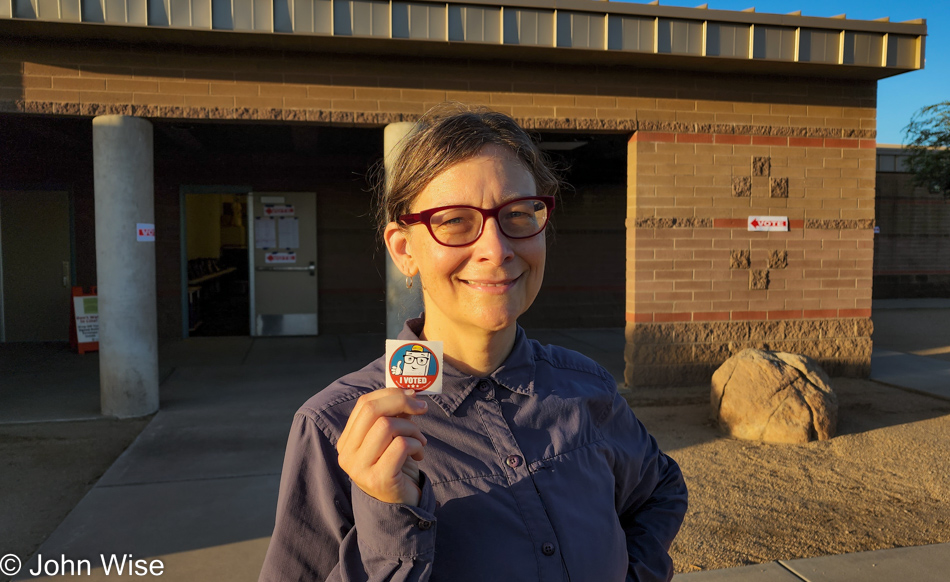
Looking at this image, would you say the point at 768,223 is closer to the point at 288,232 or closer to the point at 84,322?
the point at 288,232

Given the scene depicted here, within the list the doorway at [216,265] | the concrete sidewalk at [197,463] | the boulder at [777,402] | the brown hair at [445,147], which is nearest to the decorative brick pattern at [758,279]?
the boulder at [777,402]

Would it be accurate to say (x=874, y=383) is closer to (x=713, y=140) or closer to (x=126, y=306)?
(x=713, y=140)

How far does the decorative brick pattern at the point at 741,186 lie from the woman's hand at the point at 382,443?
725 centimetres

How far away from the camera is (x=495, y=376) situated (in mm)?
1461

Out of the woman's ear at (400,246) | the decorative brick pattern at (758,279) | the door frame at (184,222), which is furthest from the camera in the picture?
the door frame at (184,222)

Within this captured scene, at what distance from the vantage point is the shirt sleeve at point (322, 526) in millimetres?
1139

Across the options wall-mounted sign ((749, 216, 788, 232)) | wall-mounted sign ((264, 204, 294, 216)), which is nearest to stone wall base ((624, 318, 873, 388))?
wall-mounted sign ((749, 216, 788, 232))

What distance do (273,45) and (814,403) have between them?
20.0 feet

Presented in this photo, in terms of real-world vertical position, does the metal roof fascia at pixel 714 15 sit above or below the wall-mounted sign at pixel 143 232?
above

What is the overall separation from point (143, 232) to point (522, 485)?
624 centimetres

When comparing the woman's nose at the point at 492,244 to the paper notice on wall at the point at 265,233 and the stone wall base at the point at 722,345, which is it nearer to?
the stone wall base at the point at 722,345

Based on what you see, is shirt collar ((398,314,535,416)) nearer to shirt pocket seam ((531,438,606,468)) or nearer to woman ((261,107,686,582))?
woman ((261,107,686,582))

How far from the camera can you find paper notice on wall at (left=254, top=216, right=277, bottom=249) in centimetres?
1145

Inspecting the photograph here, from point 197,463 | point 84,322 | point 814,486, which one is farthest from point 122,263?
point 814,486
